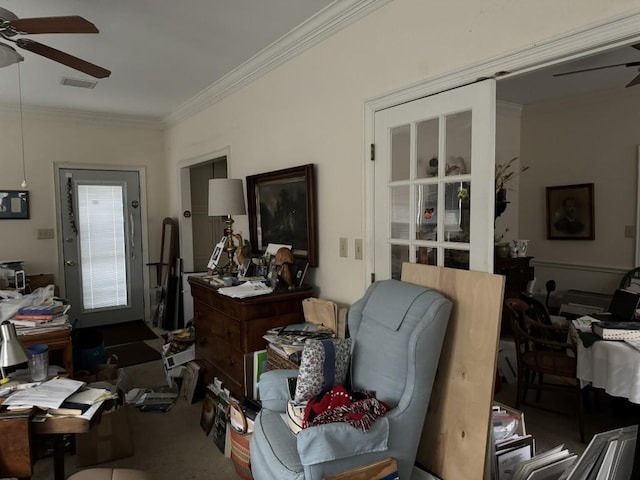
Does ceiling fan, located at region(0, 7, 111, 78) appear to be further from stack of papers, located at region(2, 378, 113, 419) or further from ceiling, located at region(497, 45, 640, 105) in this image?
ceiling, located at region(497, 45, 640, 105)

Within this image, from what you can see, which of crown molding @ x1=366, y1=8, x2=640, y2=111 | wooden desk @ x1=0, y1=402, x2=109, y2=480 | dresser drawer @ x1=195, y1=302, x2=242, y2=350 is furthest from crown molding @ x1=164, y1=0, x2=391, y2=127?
wooden desk @ x1=0, y1=402, x2=109, y2=480

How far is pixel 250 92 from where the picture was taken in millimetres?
3656

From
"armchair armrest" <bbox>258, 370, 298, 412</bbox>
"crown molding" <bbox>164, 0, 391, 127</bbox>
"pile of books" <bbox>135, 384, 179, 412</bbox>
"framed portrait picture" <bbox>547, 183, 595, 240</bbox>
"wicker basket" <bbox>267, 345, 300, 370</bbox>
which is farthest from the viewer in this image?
"framed portrait picture" <bbox>547, 183, 595, 240</bbox>

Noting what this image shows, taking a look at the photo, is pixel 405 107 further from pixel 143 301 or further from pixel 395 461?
pixel 143 301

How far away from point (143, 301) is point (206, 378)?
286cm

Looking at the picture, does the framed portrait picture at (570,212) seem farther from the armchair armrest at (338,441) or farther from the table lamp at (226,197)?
the armchair armrest at (338,441)

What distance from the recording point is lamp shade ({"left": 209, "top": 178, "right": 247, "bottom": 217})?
10.7ft

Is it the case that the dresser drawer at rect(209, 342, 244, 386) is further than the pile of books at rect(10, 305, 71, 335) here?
Yes

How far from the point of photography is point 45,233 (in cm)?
498

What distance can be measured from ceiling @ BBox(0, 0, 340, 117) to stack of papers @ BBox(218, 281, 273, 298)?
5.71ft

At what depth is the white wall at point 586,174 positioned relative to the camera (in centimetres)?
434

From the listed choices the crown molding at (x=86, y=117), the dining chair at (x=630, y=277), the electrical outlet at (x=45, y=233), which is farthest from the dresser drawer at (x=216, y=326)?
the dining chair at (x=630, y=277)

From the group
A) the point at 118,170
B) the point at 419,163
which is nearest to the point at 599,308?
the point at 419,163

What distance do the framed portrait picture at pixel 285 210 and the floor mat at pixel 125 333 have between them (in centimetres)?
236
